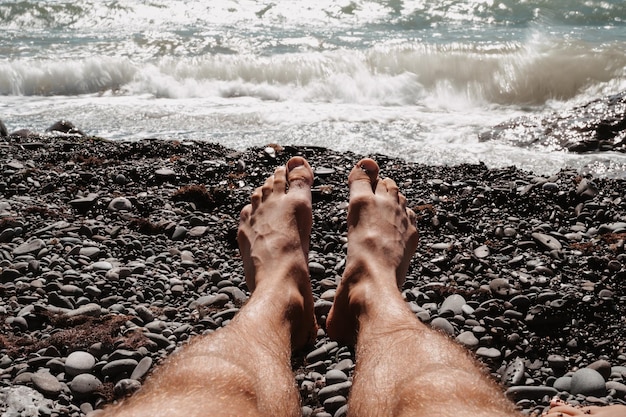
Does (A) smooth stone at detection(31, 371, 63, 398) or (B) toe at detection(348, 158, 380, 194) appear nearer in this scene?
(A) smooth stone at detection(31, 371, 63, 398)

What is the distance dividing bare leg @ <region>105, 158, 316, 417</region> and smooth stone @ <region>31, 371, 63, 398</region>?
0.55 m

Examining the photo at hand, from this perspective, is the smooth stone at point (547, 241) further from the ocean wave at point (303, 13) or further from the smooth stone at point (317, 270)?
the ocean wave at point (303, 13)

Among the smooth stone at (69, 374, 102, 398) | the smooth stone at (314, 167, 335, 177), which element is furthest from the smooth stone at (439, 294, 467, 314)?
the smooth stone at (314, 167, 335, 177)

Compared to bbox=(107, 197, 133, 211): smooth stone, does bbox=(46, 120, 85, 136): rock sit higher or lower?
higher

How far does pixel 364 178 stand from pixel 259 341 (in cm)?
181

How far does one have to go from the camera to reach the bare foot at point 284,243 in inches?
110

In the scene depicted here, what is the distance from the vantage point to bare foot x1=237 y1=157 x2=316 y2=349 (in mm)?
2803

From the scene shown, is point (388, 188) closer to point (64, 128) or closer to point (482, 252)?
point (482, 252)

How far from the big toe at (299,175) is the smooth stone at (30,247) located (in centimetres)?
154

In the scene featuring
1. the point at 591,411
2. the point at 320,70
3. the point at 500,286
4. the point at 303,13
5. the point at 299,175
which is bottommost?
the point at 500,286

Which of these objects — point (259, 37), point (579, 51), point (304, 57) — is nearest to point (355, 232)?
point (304, 57)

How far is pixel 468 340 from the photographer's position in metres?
2.87

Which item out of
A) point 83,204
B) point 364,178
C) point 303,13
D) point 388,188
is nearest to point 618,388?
point 388,188

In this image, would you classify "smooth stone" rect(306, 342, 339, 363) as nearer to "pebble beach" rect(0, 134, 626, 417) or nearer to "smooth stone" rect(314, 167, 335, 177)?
"pebble beach" rect(0, 134, 626, 417)
